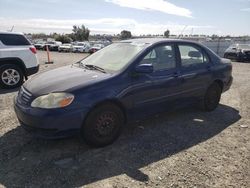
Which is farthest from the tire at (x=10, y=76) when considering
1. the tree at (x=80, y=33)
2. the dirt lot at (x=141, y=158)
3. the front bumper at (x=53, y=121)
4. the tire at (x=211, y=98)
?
the tree at (x=80, y=33)

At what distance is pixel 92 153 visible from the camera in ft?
13.2

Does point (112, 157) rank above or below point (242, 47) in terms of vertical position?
below

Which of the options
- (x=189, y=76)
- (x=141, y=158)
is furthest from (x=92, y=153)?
(x=189, y=76)

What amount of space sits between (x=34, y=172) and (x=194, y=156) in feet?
7.47

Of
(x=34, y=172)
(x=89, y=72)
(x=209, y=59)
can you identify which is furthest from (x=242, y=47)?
(x=34, y=172)

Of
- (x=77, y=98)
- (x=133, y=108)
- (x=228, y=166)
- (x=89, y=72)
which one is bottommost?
(x=228, y=166)

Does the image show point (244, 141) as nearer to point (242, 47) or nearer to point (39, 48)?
point (242, 47)

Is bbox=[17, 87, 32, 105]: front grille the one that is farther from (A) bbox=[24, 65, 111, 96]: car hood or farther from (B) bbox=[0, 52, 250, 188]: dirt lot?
(B) bbox=[0, 52, 250, 188]: dirt lot

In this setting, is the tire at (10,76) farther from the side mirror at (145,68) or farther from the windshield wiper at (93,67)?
the side mirror at (145,68)

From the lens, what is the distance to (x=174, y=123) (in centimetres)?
539

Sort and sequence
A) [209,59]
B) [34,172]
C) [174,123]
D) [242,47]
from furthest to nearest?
[242,47] → [209,59] → [174,123] → [34,172]

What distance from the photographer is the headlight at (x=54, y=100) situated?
3.74 m

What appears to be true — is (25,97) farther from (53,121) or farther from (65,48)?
(65,48)

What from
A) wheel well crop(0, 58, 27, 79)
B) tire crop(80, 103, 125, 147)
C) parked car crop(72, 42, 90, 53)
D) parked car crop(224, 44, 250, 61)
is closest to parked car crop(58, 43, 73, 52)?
parked car crop(72, 42, 90, 53)
